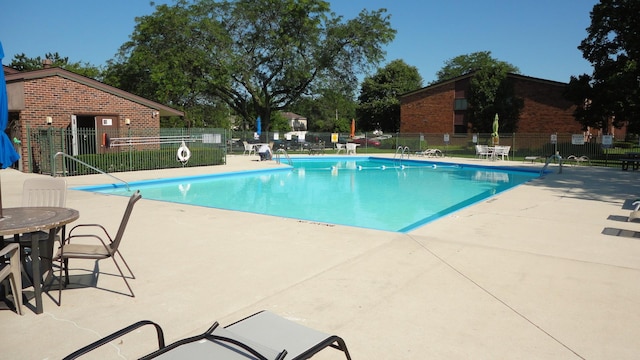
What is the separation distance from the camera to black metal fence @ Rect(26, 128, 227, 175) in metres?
15.2

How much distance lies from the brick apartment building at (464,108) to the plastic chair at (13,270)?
3371 centimetres

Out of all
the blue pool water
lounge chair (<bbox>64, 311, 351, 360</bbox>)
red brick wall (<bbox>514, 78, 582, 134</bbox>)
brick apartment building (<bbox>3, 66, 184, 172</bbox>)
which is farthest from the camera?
red brick wall (<bbox>514, 78, 582, 134</bbox>)

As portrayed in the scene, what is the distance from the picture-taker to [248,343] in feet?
6.95

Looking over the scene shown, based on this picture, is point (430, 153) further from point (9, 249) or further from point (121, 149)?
point (9, 249)

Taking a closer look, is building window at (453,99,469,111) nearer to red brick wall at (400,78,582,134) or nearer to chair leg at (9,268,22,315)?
red brick wall at (400,78,582,134)

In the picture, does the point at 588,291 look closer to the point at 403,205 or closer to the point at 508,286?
the point at 508,286

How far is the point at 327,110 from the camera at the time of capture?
121ft

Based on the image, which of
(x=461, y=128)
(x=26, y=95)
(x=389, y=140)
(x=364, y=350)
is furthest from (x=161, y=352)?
(x=461, y=128)

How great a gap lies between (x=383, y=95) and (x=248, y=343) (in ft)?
177

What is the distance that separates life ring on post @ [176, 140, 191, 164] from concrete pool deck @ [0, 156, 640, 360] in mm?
11681

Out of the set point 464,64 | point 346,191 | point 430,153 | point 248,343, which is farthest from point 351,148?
point 464,64

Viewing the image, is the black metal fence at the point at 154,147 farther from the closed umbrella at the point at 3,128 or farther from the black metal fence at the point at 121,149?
the closed umbrella at the point at 3,128

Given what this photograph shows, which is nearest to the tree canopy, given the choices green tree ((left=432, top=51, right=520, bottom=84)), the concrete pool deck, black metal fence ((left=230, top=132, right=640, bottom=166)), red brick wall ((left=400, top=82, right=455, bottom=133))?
black metal fence ((left=230, top=132, right=640, bottom=166))

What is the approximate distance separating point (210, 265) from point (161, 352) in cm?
309
